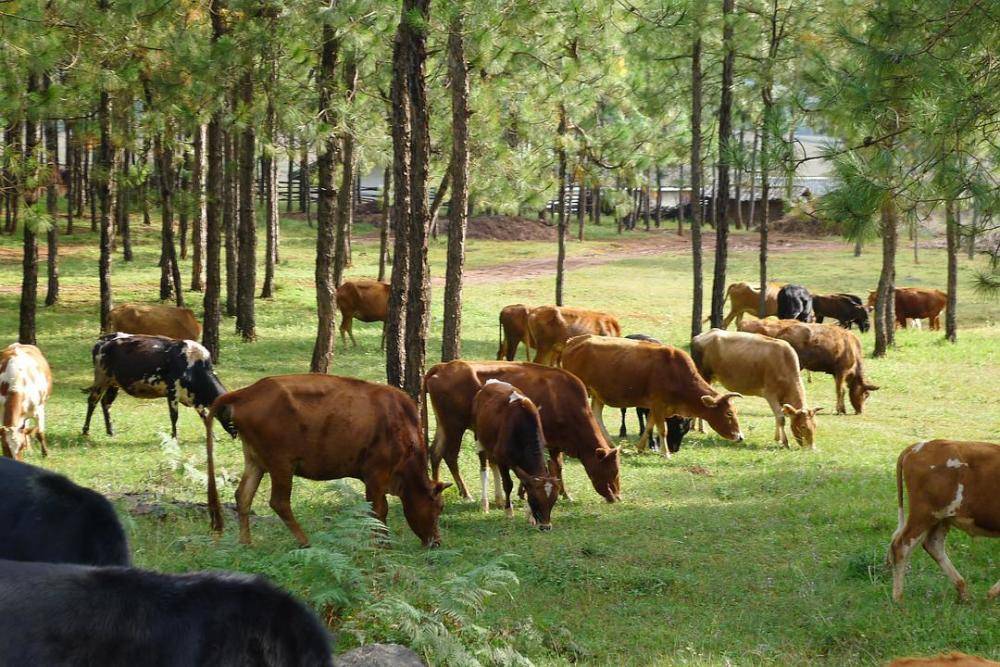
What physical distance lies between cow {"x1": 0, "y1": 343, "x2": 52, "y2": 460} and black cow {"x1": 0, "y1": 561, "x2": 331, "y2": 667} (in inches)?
386

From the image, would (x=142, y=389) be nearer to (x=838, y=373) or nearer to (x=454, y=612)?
(x=454, y=612)

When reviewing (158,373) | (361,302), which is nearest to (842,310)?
(361,302)

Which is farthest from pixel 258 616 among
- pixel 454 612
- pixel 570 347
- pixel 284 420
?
pixel 570 347

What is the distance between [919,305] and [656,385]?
2218 cm

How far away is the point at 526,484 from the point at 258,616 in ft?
24.2

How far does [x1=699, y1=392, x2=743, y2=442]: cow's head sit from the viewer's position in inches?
623

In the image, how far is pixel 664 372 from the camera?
Result: 15.9m

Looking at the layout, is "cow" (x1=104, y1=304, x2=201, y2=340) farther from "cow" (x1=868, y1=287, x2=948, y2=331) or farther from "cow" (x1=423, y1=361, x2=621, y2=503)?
"cow" (x1=868, y1=287, x2=948, y2=331)

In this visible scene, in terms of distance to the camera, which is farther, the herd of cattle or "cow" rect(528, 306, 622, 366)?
"cow" rect(528, 306, 622, 366)

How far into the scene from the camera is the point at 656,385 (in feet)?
52.0

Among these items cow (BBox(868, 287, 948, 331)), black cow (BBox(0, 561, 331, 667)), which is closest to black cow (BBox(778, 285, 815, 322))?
cow (BBox(868, 287, 948, 331))

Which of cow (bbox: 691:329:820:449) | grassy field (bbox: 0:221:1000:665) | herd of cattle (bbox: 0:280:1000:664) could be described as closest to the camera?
herd of cattle (bbox: 0:280:1000:664)

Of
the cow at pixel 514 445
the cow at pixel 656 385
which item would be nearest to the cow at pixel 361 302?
the cow at pixel 656 385

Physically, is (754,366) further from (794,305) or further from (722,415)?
(794,305)
